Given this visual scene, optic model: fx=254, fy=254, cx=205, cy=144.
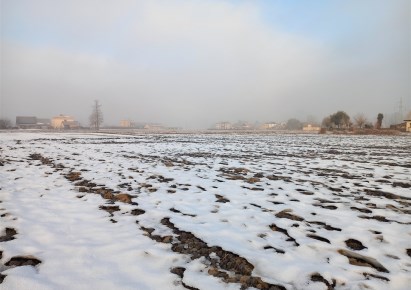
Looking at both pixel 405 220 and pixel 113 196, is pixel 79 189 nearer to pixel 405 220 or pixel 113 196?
pixel 113 196

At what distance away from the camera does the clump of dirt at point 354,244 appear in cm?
381

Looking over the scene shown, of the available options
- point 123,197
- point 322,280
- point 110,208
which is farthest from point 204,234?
point 123,197

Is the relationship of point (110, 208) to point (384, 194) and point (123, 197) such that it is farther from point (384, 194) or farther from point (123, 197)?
point (384, 194)

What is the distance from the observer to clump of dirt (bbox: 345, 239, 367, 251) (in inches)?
150

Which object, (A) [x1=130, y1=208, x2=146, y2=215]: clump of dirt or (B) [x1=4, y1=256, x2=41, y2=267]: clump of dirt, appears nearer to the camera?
(B) [x1=4, y1=256, x2=41, y2=267]: clump of dirt

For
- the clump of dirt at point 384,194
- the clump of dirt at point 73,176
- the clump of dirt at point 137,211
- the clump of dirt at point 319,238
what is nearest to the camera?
the clump of dirt at point 319,238

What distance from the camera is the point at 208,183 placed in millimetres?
7977

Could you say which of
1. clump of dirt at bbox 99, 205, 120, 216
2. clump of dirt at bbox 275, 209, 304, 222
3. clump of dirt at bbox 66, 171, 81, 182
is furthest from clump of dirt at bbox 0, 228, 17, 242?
clump of dirt at bbox 275, 209, 304, 222

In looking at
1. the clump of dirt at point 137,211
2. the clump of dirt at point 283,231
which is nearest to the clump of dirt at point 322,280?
the clump of dirt at point 283,231

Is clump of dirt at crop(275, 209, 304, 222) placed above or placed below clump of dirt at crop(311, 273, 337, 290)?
above

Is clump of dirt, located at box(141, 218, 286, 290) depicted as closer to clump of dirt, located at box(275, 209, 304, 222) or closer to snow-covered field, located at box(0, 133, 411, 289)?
snow-covered field, located at box(0, 133, 411, 289)

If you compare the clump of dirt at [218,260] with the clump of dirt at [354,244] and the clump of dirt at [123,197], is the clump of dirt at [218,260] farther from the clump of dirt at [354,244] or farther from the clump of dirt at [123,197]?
the clump of dirt at [123,197]

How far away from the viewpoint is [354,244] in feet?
12.9

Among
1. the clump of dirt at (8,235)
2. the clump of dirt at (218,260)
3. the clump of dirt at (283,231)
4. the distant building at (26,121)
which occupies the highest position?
the distant building at (26,121)
